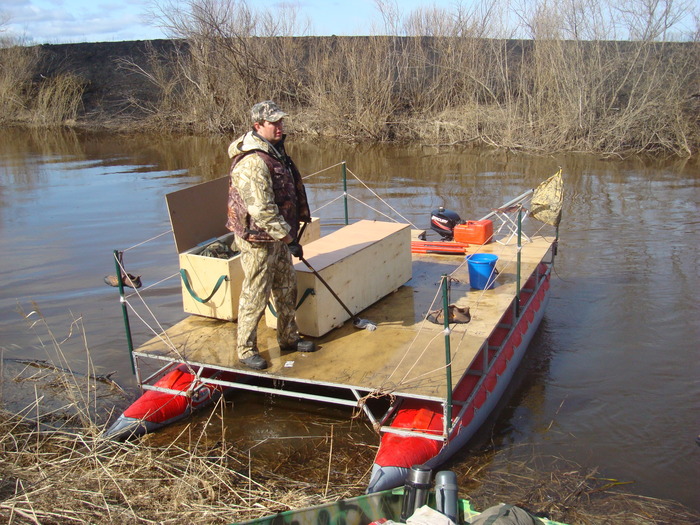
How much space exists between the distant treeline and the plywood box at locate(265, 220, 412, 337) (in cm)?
1312

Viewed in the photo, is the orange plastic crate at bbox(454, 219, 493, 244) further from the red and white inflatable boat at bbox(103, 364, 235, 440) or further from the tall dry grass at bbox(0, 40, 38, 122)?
the tall dry grass at bbox(0, 40, 38, 122)

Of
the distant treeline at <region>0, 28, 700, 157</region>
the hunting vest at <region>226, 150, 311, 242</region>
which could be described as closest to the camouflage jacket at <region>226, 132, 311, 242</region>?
the hunting vest at <region>226, 150, 311, 242</region>

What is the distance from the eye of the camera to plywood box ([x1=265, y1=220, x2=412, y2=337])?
5.84 meters

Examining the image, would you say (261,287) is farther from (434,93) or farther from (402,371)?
(434,93)

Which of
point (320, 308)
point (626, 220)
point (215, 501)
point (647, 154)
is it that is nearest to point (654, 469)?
point (320, 308)

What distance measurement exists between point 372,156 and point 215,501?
1609cm

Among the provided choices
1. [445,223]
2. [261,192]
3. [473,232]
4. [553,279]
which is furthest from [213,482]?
[553,279]

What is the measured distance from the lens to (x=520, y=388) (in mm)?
6812

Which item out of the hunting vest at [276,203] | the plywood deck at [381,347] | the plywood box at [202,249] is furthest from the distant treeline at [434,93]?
the hunting vest at [276,203]

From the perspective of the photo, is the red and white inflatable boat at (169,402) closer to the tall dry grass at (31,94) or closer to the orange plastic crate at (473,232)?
the orange plastic crate at (473,232)

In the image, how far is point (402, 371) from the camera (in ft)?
17.6

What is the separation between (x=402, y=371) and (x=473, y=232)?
350 cm

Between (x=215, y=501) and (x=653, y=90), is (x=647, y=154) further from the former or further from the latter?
(x=215, y=501)

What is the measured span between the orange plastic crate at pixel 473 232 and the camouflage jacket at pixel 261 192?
11.5 feet
